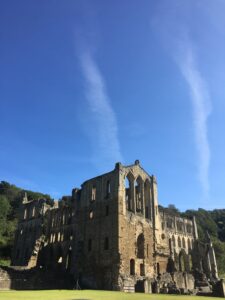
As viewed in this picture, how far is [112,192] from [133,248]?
6.74 metres

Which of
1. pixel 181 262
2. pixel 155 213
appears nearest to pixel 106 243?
pixel 155 213

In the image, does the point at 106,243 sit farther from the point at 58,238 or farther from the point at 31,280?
the point at 58,238

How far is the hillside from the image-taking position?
205ft

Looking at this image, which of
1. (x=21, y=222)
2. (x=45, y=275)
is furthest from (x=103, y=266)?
(x=21, y=222)

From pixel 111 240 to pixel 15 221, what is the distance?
46.5 meters

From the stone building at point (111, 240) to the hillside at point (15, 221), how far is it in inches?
486

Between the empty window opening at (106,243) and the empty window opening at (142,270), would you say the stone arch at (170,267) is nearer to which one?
the empty window opening at (142,270)

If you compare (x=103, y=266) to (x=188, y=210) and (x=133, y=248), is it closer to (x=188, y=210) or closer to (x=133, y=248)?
(x=133, y=248)

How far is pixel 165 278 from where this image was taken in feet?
Answer: 114

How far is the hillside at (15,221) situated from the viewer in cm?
6253

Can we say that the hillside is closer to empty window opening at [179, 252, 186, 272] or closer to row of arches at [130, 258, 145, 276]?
empty window opening at [179, 252, 186, 272]

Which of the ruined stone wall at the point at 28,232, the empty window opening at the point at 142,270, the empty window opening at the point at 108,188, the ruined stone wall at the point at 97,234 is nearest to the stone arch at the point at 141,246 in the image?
the empty window opening at the point at 142,270

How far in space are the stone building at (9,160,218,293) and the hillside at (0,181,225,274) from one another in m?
12.3

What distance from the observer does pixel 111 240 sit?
1355 inches
